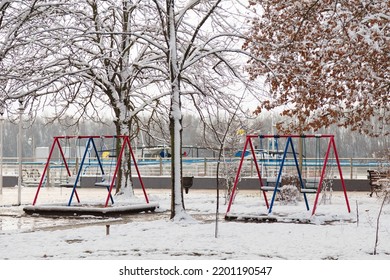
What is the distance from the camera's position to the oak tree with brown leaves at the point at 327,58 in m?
17.2

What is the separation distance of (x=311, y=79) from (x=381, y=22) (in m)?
2.27

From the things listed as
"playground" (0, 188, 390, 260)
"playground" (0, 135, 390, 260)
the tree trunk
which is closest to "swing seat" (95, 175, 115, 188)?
"playground" (0, 135, 390, 260)

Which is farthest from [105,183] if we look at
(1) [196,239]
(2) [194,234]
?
(1) [196,239]

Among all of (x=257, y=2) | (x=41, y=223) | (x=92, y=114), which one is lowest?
(x=41, y=223)

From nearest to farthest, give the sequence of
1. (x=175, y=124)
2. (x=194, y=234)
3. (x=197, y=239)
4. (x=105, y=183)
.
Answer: (x=197, y=239) < (x=194, y=234) < (x=175, y=124) < (x=105, y=183)

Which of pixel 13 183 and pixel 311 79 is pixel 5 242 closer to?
pixel 311 79

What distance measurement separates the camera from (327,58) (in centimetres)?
1827

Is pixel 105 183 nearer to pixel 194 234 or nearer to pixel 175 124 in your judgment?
pixel 175 124

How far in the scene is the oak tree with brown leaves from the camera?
17.2 m

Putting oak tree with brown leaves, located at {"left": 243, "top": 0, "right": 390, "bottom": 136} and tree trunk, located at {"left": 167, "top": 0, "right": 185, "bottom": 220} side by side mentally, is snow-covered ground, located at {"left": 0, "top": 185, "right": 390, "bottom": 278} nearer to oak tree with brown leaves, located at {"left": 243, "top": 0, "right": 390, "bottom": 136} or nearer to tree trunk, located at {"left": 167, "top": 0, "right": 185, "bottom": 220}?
tree trunk, located at {"left": 167, "top": 0, "right": 185, "bottom": 220}

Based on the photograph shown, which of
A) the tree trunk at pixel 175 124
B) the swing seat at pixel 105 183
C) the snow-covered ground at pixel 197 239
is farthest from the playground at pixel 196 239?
the swing seat at pixel 105 183

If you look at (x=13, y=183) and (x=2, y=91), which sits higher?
(x=2, y=91)
